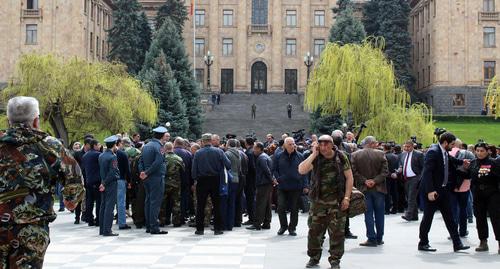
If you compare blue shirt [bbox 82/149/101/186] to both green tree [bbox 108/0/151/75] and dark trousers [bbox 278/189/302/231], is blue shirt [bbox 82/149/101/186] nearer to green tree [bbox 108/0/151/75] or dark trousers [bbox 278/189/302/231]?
dark trousers [bbox 278/189/302/231]

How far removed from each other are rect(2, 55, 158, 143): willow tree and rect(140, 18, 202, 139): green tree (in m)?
15.5

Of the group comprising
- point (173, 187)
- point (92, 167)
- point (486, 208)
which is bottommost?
point (486, 208)

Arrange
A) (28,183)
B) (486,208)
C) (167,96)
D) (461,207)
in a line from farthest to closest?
(167,96) → (461,207) → (486,208) → (28,183)

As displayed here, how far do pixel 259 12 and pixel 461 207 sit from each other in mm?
60376

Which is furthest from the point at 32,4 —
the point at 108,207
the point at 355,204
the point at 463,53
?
the point at 355,204

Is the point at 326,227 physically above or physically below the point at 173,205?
above

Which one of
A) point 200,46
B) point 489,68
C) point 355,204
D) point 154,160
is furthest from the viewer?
point 200,46

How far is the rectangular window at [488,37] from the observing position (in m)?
60.7

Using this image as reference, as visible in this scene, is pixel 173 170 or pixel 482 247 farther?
pixel 173 170

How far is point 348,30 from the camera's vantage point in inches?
2112

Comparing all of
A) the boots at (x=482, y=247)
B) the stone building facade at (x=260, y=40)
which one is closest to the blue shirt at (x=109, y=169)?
the boots at (x=482, y=247)

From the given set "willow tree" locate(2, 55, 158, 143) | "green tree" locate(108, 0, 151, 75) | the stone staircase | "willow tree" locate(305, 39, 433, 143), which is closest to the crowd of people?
"willow tree" locate(2, 55, 158, 143)

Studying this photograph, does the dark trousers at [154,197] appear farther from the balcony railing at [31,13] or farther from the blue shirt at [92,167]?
the balcony railing at [31,13]

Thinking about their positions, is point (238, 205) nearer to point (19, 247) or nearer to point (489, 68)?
point (19, 247)
